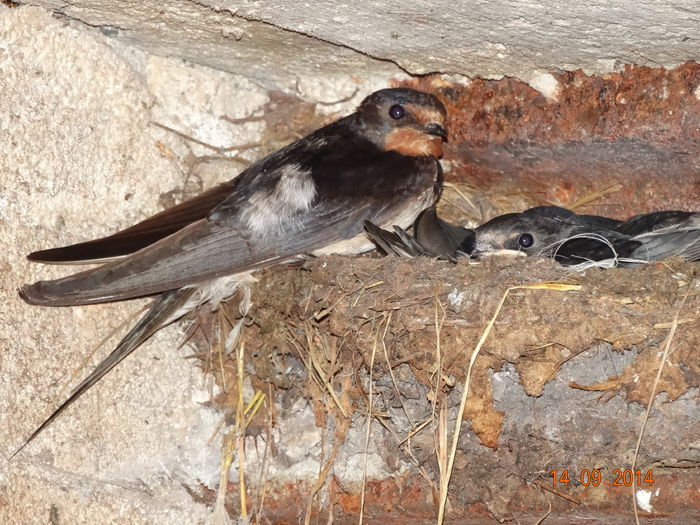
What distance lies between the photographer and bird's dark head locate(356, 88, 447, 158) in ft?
11.9

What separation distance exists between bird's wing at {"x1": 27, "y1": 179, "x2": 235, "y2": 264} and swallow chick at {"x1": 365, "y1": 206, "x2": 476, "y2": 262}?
1.79ft

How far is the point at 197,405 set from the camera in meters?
3.50

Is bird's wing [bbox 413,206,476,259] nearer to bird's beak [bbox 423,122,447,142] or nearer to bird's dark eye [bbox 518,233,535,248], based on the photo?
bird's dark eye [bbox 518,233,535,248]

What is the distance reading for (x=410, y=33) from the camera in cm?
329

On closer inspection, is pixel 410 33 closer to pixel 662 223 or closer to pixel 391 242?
pixel 391 242

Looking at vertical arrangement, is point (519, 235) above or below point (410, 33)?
below

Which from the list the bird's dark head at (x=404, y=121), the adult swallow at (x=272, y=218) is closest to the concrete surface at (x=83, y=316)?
the adult swallow at (x=272, y=218)

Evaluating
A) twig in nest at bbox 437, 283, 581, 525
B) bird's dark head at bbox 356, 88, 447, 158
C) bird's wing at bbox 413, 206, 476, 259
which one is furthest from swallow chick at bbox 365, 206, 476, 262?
twig in nest at bbox 437, 283, 581, 525

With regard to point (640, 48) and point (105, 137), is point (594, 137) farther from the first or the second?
point (105, 137)

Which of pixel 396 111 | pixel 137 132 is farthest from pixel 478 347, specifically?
pixel 137 132

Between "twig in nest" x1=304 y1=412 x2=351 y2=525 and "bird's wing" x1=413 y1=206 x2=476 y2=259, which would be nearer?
"twig in nest" x1=304 y1=412 x2=351 y2=525

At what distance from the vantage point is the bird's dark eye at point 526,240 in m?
3.58

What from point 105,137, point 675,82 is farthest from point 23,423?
point 675,82

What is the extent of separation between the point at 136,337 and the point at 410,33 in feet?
4.19
